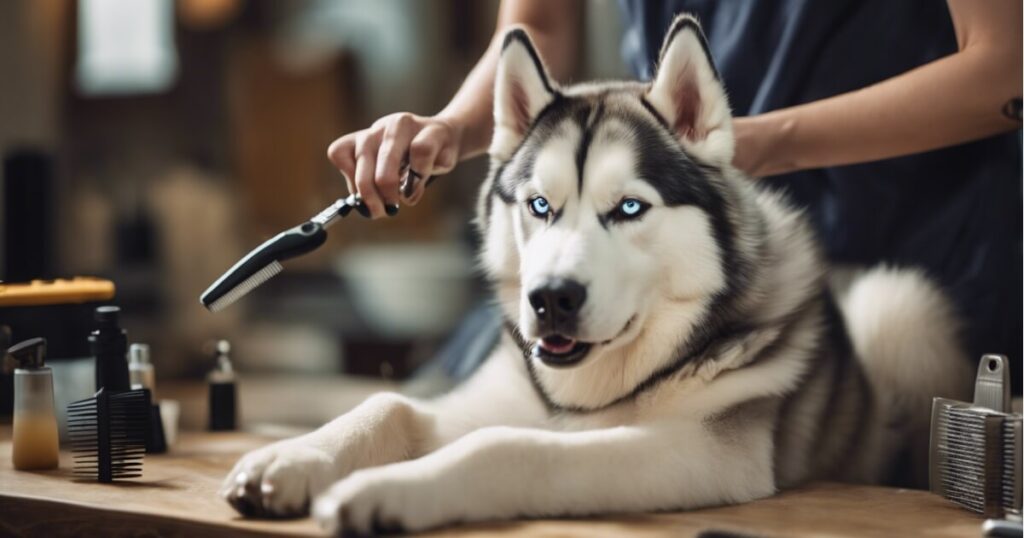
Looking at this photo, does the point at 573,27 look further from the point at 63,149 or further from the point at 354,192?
the point at 63,149

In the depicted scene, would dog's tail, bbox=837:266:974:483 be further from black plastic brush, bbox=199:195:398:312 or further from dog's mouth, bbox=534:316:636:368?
black plastic brush, bbox=199:195:398:312


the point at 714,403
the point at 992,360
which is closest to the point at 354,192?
the point at 714,403

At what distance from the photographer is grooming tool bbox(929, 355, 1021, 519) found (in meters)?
0.89

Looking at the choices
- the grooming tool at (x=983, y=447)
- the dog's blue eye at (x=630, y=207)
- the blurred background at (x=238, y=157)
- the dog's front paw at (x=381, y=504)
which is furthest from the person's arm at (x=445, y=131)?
the blurred background at (x=238, y=157)

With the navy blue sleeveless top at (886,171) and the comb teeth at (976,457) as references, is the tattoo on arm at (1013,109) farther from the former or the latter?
the comb teeth at (976,457)

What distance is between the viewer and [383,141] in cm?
105

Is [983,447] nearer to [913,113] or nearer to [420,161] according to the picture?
[913,113]

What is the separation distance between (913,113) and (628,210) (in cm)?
34

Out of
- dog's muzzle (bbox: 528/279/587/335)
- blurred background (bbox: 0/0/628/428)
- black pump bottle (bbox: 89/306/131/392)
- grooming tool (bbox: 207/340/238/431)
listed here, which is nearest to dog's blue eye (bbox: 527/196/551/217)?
dog's muzzle (bbox: 528/279/587/335)

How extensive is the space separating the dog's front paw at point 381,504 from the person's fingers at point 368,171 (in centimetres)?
30

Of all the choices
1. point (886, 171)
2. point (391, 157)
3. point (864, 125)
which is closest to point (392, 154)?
point (391, 157)

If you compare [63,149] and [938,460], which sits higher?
[63,149]

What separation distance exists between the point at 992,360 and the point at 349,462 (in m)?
0.57

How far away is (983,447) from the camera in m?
0.91
